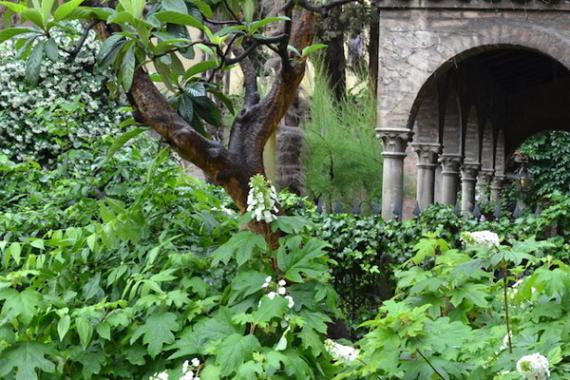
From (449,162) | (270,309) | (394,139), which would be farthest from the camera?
(449,162)

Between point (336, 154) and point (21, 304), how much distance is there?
15736 mm

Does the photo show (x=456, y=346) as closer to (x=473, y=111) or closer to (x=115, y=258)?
(x=115, y=258)

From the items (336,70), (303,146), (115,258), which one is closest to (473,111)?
(303,146)

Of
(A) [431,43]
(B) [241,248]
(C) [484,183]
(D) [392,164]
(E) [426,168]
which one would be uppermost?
(A) [431,43]

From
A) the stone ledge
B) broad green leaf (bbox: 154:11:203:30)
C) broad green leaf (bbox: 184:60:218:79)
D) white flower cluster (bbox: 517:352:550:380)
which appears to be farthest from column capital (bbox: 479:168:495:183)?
white flower cluster (bbox: 517:352:550:380)

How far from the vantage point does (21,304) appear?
323 cm

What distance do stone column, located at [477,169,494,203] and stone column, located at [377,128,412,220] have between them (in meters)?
8.67

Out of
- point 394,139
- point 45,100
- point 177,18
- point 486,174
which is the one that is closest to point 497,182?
point 486,174

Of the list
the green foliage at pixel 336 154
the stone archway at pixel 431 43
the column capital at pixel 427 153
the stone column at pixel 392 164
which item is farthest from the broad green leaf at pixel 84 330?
the green foliage at pixel 336 154

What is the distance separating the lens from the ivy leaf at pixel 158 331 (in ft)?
10.6

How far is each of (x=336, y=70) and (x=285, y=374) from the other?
1979 cm

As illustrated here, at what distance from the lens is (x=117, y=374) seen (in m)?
3.42

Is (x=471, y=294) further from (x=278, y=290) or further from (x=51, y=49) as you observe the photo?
(x=51, y=49)

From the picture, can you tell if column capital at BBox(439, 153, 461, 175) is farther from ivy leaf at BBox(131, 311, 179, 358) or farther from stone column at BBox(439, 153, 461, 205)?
ivy leaf at BBox(131, 311, 179, 358)
